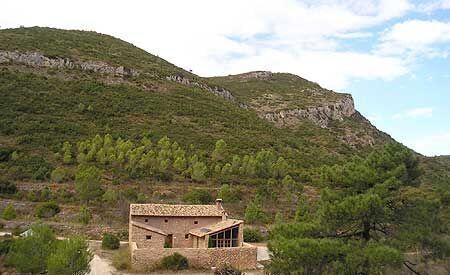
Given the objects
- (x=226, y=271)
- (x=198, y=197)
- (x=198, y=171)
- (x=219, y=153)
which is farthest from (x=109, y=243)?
(x=219, y=153)

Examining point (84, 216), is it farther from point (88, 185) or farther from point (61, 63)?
point (61, 63)

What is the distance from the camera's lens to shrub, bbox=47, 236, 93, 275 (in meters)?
17.4

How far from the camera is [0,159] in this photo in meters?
47.2

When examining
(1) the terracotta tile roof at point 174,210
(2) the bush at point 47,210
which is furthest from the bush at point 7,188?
(1) the terracotta tile roof at point 174,210

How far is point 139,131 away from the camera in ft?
197

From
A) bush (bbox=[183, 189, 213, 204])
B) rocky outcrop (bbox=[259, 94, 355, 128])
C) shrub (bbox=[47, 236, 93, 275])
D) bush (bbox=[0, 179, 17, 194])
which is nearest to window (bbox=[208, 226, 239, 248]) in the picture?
shrub (bbox=[47, 236, 93, 275])

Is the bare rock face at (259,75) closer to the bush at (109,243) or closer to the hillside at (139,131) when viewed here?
the hillside at (139,131)

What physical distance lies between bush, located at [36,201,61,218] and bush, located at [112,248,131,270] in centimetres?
1110

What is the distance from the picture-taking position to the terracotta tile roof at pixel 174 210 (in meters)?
30.4

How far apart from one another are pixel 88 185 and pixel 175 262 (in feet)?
54.3

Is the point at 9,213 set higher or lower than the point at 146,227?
lower

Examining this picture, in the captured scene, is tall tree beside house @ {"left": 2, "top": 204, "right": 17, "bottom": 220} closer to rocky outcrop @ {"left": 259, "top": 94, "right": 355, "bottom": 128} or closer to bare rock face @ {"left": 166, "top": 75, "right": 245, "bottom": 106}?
bare rock face @ {"left": 166, "top": 75, "right": 245, "bottom": 106}

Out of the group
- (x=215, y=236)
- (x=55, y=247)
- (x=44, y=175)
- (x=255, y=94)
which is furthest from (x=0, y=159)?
(x=255, y=94)

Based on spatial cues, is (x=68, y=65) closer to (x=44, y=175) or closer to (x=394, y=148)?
(x=44, y=175)
